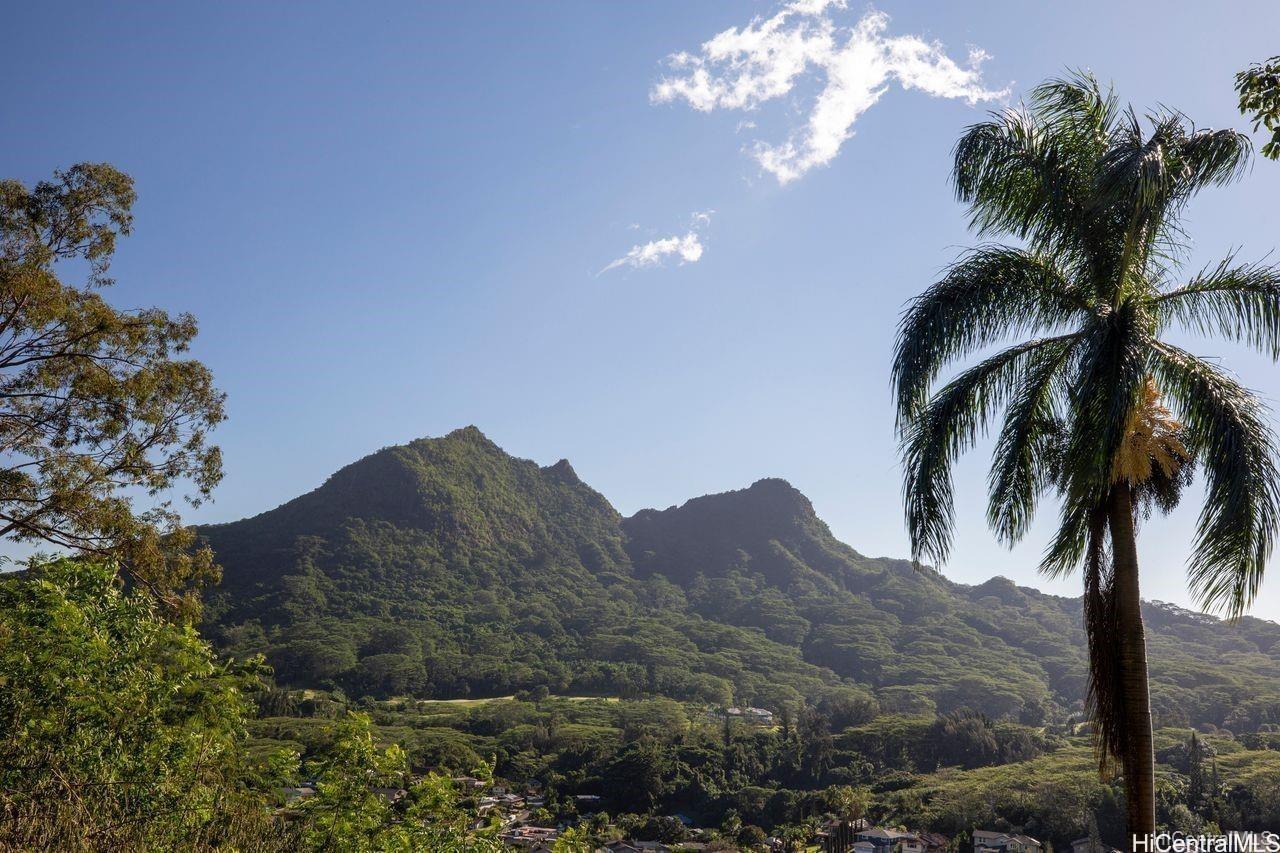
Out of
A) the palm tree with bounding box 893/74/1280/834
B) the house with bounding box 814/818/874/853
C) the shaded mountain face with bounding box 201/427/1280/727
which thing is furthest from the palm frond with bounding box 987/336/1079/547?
the shaded mountain face with bounding box 201/427/1280/727

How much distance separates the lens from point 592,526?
144 meters

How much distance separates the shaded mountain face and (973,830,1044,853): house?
4223 cm

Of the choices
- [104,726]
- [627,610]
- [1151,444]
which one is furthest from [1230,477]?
[627,610]

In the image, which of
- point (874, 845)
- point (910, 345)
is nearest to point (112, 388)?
point (910, 345)

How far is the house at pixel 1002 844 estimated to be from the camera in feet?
96.0

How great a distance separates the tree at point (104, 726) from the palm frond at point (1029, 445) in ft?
22.0

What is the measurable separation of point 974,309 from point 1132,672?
2.77 meters

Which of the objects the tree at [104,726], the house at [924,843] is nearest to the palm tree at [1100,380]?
the tree at [104,726]

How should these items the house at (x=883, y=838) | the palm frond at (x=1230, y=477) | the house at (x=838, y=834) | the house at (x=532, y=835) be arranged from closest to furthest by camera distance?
the palm frond at (x=1230, y=477) → the house at (x=532, y=835) → the house at (x=838, y=834) → the house at (x=883, y=838)

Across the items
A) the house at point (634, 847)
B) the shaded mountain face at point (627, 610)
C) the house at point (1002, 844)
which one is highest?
the shaded mountain face at point (627, 610)

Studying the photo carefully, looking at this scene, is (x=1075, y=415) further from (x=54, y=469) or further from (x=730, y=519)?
(x=730, y=519)

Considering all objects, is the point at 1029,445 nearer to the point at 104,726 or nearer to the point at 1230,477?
the point at 1230,477

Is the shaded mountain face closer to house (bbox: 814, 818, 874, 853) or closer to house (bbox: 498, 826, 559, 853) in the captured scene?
house (bbox: 814, 818, 874, 853)

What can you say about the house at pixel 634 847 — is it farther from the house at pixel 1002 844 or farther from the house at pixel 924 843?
the house at pixel 1002 844
